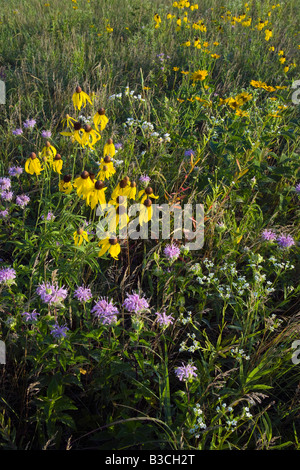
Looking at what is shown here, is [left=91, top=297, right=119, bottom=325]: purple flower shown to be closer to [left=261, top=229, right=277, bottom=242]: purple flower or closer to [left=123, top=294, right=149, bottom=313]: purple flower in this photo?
[left=123, top=294, right=149, bottom=313]: purple flower

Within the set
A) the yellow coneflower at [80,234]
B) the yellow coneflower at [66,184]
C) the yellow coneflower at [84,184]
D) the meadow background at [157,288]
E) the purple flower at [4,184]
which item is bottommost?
the meadow background at [157,288]

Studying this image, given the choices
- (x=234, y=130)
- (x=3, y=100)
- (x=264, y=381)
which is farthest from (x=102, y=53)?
(x=264, y=381)

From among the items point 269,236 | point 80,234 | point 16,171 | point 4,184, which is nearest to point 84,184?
point 80,234

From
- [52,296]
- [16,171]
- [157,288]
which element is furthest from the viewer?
[16,171]

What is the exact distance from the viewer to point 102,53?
15.0 feet

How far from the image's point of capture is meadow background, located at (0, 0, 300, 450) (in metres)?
1.40

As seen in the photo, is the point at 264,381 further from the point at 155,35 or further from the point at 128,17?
the point at 128,17

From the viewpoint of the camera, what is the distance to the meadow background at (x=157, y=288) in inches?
55.2

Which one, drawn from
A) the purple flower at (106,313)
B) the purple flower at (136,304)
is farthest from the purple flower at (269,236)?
the purple flower at (106,313)

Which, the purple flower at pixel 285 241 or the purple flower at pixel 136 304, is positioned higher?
the purple flower at pixel 136 304

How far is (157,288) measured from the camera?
1.85m

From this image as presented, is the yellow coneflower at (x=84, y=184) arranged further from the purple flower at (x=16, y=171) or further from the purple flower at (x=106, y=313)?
the purple flower at (x=16, y=171)

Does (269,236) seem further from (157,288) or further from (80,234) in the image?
(80,234)
